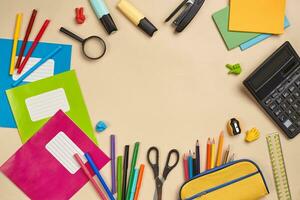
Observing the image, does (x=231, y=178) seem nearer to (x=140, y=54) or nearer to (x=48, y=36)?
(x=140, y=54)

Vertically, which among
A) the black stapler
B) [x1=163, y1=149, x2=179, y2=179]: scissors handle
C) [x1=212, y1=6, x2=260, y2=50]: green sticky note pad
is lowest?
[x1=163, y1=149, x2=179, y2=179]: scissors handle

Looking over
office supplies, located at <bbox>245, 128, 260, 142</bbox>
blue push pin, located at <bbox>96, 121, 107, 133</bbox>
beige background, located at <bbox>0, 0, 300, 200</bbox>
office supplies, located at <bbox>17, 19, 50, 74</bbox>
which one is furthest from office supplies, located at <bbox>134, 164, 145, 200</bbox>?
office supplies, located at <bbox>17, 19, 50, 74</bbox>

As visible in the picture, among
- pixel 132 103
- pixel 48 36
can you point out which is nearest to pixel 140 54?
pixel 132 103

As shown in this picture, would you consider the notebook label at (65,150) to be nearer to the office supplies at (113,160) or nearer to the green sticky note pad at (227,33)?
the office supplies at (113,160)

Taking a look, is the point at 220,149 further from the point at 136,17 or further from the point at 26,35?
the point at 26,35

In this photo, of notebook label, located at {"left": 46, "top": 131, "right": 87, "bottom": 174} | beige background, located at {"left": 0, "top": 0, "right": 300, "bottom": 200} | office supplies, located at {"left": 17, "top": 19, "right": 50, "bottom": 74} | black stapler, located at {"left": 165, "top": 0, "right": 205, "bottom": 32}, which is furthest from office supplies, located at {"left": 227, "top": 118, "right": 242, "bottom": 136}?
office supplies, located at {"left": 17, "top": 19, "right": 50, "bottom": 74}

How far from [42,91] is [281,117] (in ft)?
1.84

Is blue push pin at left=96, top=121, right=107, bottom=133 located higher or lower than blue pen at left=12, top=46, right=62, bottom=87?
lower

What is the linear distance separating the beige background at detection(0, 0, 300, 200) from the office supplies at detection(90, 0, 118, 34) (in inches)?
0.7

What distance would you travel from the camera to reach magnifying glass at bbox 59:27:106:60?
0.90 meters

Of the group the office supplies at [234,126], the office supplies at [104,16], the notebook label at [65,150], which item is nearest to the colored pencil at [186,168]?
the office supplies at [234,126]

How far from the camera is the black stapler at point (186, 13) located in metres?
0.90

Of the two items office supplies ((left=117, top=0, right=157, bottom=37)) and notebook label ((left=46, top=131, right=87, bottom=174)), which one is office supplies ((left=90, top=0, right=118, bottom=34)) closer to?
office supplies ((left=117, top=0, right=157, bottom=37))

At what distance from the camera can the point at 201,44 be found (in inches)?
Answer: 36.1
